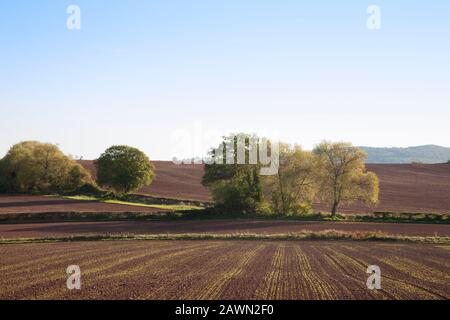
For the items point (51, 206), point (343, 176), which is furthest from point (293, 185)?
point (51, 206)

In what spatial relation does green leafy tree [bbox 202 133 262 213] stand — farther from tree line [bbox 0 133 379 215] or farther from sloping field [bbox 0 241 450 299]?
sloping field [bbox 0 241 450 299]

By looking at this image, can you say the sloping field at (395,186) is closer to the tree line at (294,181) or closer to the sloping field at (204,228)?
the tree line at (294,181)

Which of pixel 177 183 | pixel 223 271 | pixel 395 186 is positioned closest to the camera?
pixel 223 271

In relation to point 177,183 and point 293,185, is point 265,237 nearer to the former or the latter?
point 293,185

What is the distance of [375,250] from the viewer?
36250 mm

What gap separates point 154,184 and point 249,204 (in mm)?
52598

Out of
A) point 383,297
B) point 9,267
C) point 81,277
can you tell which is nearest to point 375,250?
point 383,297

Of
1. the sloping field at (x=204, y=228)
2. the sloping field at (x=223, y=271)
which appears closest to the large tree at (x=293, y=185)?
the sloping field at (x=204, y=228)

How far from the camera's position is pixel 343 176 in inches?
2680

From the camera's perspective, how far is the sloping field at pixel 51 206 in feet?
229

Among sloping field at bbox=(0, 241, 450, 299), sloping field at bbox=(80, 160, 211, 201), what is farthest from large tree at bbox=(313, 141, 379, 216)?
sloping field at bbox=(80, 160, 211, 201)

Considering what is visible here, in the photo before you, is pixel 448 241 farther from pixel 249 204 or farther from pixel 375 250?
pixel 249 204

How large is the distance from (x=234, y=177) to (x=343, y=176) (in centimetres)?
1511

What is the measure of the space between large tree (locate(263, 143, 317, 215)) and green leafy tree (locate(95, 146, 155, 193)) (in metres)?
35.4
